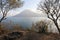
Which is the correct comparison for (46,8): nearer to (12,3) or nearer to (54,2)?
(54,2)

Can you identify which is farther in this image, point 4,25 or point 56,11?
point 4,25

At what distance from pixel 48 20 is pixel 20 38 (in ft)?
23.3

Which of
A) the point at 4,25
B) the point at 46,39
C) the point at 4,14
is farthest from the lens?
the point at 4,14

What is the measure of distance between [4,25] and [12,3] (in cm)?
366

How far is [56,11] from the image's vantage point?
15.5 metres

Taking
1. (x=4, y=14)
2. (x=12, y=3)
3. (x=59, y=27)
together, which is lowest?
(x=59, y=27)

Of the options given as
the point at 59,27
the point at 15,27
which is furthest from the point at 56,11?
the point at 15,27

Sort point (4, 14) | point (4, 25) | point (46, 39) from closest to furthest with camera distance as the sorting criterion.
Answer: point (46, 39), point (4, 25), point (4, 14)

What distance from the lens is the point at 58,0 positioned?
15.4m

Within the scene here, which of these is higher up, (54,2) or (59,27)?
(54,2)

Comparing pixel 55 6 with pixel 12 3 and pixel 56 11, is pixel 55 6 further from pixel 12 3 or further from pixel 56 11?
pixel 12 3

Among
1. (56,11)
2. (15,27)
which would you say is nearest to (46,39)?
(56,11)

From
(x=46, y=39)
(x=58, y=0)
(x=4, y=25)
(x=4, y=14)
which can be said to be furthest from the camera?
(x=4, y=14)

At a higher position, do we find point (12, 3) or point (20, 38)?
point (12, 3)
